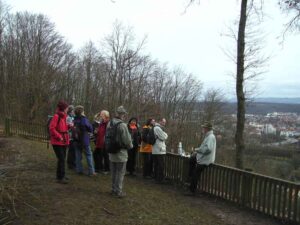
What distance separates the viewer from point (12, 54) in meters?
38.4

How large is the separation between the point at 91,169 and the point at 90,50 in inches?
1398

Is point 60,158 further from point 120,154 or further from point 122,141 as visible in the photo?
point 122,141

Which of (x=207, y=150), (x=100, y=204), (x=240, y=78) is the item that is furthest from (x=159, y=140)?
(x=100, y=204)

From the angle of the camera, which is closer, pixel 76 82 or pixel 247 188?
pixel 247 188

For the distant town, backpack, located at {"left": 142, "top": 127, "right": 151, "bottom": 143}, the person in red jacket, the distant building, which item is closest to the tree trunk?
backpack, located at {"left": 142, "top": 127, "right": 151, "bottom": 143}

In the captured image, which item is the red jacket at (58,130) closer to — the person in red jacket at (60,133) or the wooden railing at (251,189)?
the person in red jacket at (60,133)

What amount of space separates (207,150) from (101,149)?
10.2ft

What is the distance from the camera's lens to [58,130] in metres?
8.68

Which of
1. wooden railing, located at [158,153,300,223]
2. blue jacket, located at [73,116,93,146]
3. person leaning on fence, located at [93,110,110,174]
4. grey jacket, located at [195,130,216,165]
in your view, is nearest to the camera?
wooden railing, located at [158,153,300,223]

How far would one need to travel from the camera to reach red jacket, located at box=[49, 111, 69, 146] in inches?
338

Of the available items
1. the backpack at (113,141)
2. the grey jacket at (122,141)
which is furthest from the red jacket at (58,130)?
the grey jacket at (122,141)

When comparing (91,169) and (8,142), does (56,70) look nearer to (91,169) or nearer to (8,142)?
(8,142)

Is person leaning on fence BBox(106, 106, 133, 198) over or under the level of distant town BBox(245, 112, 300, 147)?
over

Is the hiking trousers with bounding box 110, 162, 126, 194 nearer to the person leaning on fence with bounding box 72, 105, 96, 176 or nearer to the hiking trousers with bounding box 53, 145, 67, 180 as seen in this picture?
the hiking trousers with bounding box 53, 145, 67, 180
